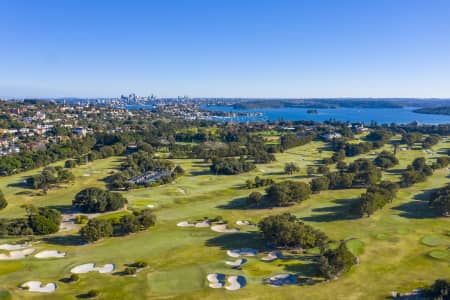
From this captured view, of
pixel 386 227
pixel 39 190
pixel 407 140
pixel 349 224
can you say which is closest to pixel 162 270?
pixel 349 224

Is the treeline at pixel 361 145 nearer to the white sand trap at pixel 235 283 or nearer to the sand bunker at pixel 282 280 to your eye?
the sand bunker at pixel 282 280

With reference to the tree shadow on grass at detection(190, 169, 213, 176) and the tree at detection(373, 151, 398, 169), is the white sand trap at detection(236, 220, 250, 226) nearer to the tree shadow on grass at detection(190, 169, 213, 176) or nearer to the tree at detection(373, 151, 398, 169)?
the tree shadow on grass at detection(190, 169, 213, 176)

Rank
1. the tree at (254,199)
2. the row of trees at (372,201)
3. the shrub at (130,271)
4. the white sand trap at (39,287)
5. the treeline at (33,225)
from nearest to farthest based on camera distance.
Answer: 1. the white sand trap at (39,287)
2. the shrub at (130,271)
3. the treeline at (33,225)
4. the row of trees at (372,201)
5. the tree at (254,199)

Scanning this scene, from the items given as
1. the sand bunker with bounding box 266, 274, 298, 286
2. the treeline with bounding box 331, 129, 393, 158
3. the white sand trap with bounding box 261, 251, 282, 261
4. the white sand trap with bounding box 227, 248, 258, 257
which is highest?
the treeline with bounding box 331, 129, 393, 158

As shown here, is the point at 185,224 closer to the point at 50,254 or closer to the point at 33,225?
the point at 50,254

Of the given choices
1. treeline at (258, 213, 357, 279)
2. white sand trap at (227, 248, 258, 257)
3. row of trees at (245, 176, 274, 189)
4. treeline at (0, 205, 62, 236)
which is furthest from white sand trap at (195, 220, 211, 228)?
row of trees at (245, 176, 274, 189)

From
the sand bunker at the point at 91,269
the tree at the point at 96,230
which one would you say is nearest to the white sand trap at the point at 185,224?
the tree at the point at 96,230
